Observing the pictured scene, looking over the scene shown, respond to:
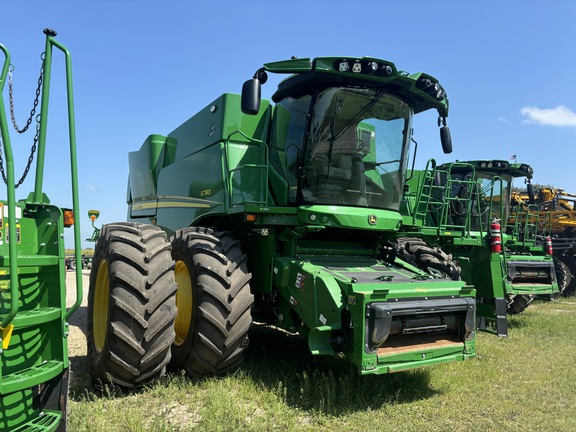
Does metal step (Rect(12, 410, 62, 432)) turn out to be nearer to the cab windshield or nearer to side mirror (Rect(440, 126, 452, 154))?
the cab windshield

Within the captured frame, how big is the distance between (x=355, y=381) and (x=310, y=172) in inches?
81.2

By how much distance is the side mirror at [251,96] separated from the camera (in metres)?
4.11

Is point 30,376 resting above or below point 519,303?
Answer: above

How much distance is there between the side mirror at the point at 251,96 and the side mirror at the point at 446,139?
2507 mm

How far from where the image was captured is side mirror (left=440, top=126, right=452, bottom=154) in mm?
5535

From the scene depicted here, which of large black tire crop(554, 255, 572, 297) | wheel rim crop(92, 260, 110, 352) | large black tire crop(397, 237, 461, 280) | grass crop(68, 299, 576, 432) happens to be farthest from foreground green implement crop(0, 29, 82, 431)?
large black tire crop(554, 255, 572, 297)

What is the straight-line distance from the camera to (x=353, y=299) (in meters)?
3.85

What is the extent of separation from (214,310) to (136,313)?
659 mm

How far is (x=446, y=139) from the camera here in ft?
18.2

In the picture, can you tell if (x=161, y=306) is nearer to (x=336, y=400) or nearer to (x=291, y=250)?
(x=291, y=250)

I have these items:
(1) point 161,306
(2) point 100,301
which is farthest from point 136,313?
(2) point 100,301

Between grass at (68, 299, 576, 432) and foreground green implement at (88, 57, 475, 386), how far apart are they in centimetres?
27

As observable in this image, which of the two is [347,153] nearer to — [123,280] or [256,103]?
[256,103]

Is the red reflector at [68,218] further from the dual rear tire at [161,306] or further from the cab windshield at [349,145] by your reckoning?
the cab windshield at [349,145]
